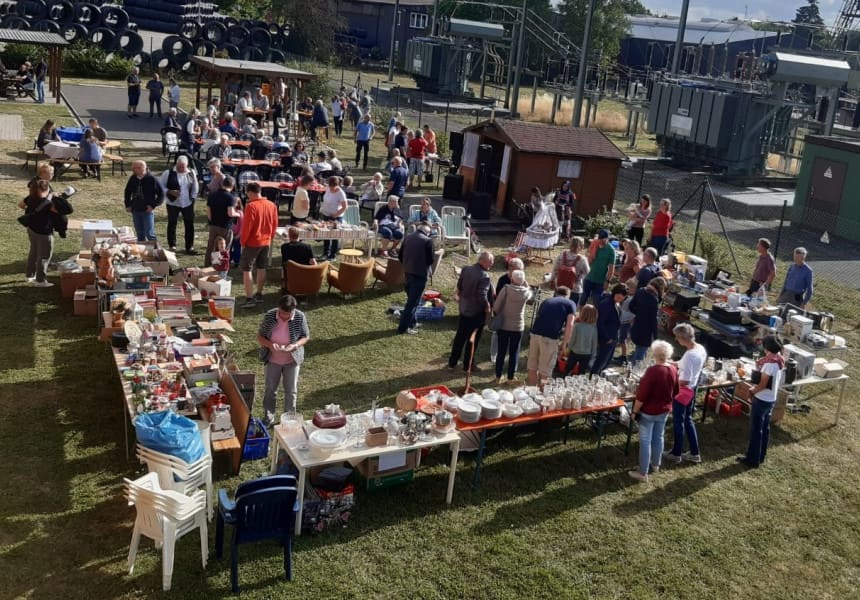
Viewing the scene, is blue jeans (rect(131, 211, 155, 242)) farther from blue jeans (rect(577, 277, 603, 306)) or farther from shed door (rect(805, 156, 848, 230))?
shed door (rect(805, 156, 848, 230))

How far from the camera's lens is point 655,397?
845 centimetres

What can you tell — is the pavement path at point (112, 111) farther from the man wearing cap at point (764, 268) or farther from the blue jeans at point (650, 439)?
the blue jeans at point (650, 439)

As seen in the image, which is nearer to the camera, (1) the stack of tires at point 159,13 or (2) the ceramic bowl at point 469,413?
(2) the ceramic bowl at point 469,413

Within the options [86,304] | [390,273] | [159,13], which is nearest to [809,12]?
[159,13]

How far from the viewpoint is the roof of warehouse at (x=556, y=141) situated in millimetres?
19045

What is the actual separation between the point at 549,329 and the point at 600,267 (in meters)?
3.13

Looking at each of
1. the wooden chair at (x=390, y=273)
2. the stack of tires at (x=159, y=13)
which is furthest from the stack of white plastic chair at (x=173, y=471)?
the stack of tires at (x=159, y=13)

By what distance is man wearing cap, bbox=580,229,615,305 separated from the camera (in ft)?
41.5

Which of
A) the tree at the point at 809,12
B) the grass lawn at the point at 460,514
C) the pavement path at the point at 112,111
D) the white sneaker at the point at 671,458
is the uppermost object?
the tree at the point at 809,12

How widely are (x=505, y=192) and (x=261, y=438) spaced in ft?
40.7

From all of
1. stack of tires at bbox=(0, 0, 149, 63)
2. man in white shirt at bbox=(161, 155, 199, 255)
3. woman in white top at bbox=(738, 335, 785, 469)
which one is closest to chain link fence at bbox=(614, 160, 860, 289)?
woman in white top at bbox=(738, 335, 785, 469)

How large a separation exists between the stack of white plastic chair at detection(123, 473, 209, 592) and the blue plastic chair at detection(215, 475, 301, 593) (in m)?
0.25

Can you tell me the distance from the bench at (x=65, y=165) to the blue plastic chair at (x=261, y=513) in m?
14.7

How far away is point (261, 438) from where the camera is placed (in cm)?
824
